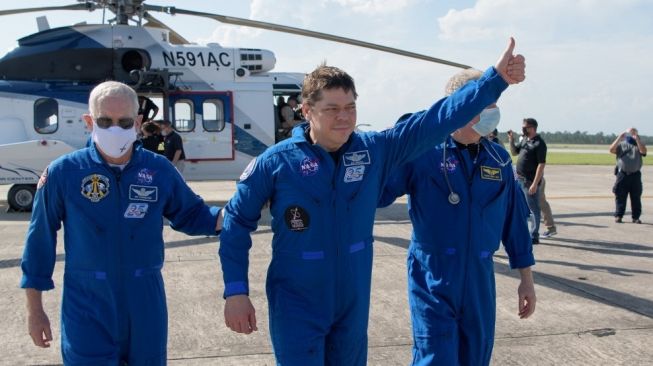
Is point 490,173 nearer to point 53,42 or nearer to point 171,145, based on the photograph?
point 171,145

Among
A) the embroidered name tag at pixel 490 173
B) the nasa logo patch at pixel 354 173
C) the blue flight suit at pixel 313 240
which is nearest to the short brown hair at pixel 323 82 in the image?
the blue flight suit at pixel 313 240

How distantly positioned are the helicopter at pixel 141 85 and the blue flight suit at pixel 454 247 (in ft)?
24.7

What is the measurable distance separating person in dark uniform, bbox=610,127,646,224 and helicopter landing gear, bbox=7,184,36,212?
10.8 metres

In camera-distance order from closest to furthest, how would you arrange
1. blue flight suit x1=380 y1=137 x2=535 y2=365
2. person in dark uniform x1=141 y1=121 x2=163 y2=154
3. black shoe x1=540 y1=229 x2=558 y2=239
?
blue flight suit x1=380 y1=137 x2=535 y2=365 < black shoe x1=540 y1=229 x2=558 y2=239 < person in dark uniform x1=141 y1=121 x2=163 y2=154

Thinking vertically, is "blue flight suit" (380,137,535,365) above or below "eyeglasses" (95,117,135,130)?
below

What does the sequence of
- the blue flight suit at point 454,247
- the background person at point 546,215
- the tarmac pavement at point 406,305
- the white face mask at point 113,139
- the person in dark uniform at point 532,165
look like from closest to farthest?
the white face mask at point 113,139 → the blue flight suit at point 454,247 → the tarmac pavement at point 406,305 → the person in dark uniform at point 532,165 → the background person at point 546,215

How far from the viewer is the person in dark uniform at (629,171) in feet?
35.7

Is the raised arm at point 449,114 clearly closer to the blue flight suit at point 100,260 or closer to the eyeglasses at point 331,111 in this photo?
the eyeglasses at point 331,111

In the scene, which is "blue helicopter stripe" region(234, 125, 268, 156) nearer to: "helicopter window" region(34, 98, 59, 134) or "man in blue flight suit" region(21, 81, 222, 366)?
"helicopter window" region(34, 98, 59, 134)

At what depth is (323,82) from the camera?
8.72 ft

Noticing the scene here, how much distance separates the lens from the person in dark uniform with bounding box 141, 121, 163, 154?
10.7 m

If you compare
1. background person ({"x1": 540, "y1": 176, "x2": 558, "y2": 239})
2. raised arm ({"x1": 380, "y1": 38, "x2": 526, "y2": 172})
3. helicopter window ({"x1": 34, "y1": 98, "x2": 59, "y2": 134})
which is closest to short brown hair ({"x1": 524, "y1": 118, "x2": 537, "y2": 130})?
background person ({"x1": 540, "y1": 176, "x2": 558, "y2": 239})

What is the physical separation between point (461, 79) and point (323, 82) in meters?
0.87

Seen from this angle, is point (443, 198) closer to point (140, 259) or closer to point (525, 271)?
point (525, 271)
